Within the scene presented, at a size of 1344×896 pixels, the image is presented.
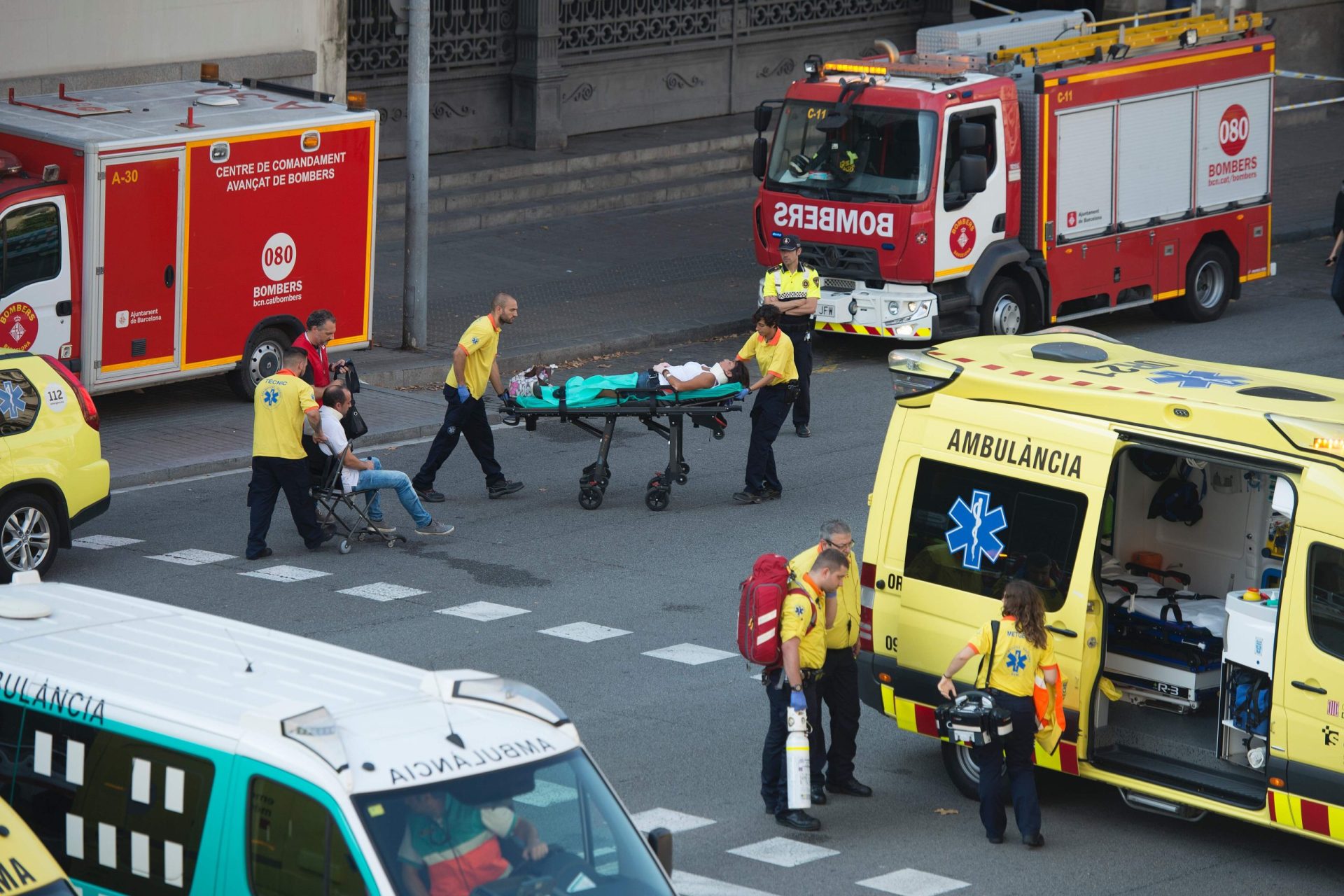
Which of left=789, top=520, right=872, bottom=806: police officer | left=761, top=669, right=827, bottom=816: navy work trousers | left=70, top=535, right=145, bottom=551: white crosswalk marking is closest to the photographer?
left=761, top=669, right=827, bottom=816: navy work trousers

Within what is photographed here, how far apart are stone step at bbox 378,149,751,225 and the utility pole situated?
189 inches

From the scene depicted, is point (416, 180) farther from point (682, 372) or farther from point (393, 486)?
point (393, 486)

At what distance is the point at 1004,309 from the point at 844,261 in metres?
1.84

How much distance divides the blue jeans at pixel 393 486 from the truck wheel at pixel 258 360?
4.26m

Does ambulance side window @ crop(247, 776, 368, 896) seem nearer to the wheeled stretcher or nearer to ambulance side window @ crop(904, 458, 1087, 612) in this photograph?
ambulance side window @ crop(904, 458, 1087, 612)

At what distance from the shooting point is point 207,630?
711 cm

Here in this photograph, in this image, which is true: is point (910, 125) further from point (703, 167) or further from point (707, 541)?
point (703, 167)

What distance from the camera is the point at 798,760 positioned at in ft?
30.1

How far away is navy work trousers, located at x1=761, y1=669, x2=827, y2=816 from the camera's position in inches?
367

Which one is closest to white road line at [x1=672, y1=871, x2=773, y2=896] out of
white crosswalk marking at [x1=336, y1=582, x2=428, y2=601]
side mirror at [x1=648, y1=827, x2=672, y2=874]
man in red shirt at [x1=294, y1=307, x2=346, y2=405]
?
side mirror at [x1=648, y1=827, x2=672, y2=874]

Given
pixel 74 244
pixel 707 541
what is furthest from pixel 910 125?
pixel 74 244

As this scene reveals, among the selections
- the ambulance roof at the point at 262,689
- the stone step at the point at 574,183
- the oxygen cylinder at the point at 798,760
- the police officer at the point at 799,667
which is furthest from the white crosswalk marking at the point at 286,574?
the stone step at the point at 574,183

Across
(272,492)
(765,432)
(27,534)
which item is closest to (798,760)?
(272,492)

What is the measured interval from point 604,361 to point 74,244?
555 cm
